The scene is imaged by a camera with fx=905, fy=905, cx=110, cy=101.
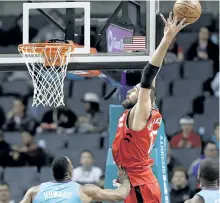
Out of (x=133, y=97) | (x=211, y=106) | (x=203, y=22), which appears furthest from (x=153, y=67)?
(x=203, y=22)

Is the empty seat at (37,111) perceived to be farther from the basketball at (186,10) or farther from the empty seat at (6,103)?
the basketball at (186,10)

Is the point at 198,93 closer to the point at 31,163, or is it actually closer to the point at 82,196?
the point at 31,163

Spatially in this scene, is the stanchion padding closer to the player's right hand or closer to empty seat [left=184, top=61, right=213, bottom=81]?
the player's right hand

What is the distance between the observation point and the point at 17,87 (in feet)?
48.1

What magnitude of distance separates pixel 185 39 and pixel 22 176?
12.7 feet

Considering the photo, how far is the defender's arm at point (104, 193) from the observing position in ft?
25.8

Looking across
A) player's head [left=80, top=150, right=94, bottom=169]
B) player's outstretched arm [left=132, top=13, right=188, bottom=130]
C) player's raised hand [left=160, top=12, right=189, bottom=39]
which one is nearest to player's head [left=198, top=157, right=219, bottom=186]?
player's outstretched arm [left=132, top=13, right=188, bottom=130]

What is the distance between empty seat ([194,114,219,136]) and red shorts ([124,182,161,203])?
5.18 meters

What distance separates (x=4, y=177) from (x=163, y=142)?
4170 mm

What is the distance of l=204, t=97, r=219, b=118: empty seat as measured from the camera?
44.8 feet

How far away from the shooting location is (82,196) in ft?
25.7

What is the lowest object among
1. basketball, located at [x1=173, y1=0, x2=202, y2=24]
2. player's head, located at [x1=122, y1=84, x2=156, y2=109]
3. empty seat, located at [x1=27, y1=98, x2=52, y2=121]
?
empty seat, located at [x1=27, y1=98, x2=52, y2=121]

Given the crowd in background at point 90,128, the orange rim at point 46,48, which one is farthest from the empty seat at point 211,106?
the orange rim at point 46,48

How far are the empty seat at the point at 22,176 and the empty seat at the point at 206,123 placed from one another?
Result: 8.14 feet
